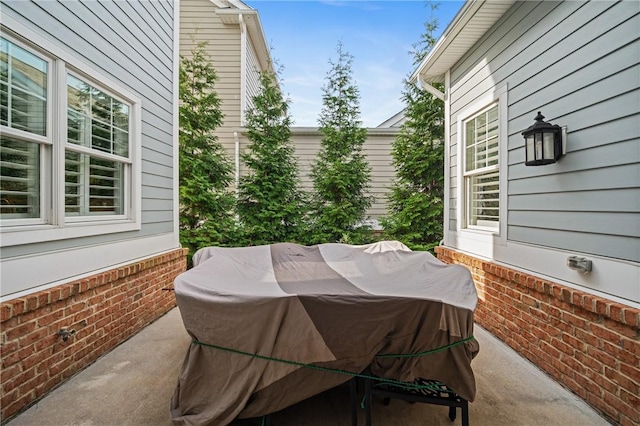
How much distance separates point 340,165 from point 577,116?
3.45 meters

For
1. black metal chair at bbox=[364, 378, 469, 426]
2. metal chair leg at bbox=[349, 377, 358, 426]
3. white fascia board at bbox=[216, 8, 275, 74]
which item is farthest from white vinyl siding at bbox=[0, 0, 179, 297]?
white fascia board at bbox=[216, 8, 275, 74]

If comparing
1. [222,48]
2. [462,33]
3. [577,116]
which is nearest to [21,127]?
[577,116]

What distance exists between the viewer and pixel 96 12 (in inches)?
109

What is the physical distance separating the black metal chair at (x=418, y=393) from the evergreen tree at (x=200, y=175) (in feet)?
13.0

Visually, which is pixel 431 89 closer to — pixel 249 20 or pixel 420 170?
pixel 420 170

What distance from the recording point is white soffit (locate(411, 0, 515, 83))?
3105 mm

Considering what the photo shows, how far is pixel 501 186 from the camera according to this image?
10.5 ft

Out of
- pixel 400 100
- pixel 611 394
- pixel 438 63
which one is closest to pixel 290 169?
pixel 400 100

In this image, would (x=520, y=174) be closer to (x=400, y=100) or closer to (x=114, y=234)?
(x=400, y=100)

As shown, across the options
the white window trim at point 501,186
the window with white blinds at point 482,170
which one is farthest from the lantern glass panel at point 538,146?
the window with white blinds at point 482,170

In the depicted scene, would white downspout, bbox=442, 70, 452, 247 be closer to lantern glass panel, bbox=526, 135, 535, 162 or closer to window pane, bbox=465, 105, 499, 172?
window pane, bbox=465, 105, 499, 172

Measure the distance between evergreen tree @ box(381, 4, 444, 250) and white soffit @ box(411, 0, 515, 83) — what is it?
803 millimetres

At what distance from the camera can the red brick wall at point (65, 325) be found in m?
1.94

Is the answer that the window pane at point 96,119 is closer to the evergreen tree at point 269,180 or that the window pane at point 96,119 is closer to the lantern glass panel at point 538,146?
the evergreen tree at point 269,180
